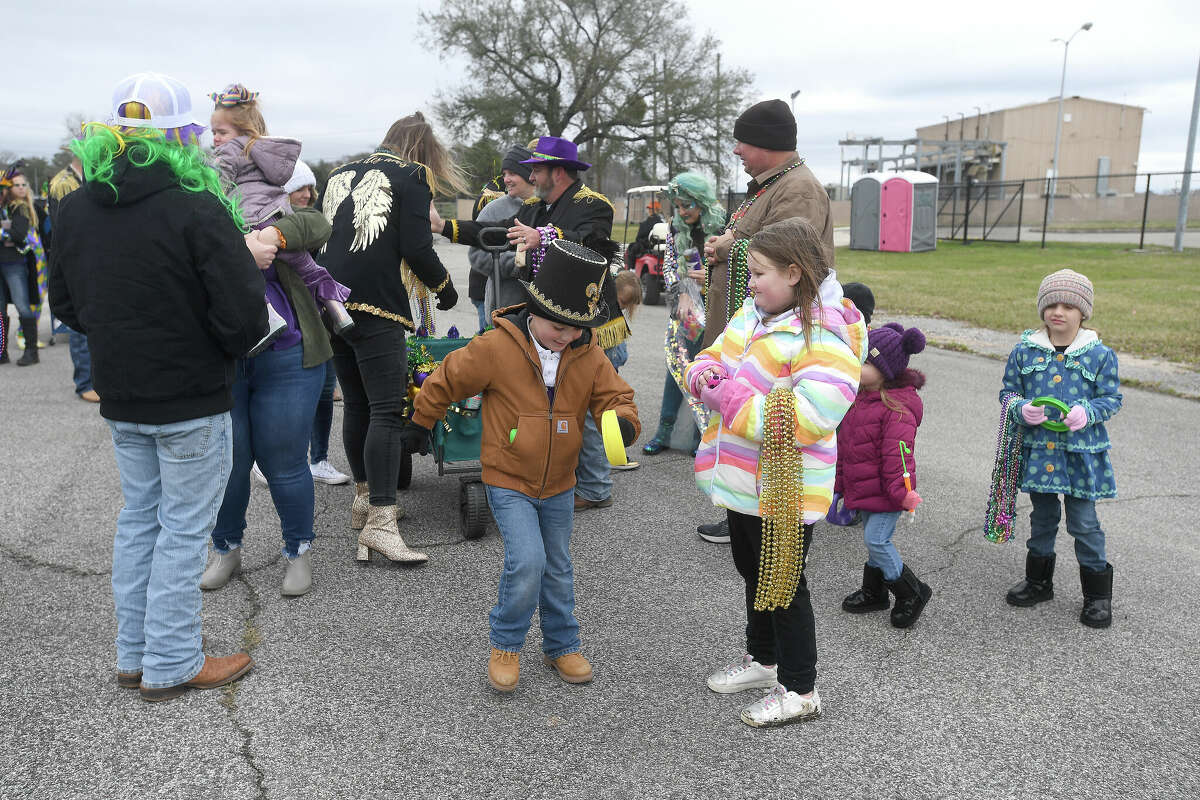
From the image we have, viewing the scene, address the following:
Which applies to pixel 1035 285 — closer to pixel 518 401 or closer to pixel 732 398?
pixel 732 398

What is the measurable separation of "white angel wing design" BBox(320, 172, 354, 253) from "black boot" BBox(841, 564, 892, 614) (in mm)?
2928

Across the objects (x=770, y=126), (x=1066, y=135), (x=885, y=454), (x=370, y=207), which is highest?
(x=1066, y=135)

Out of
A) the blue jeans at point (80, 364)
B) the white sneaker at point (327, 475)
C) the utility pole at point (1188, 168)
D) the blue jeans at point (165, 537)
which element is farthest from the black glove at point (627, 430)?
the utility pole at point (1188, 168)

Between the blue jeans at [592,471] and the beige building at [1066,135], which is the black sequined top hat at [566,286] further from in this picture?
the beige building at [1066,135]

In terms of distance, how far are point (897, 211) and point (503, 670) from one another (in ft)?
82.2

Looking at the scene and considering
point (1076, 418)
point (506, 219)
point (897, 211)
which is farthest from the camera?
point (897, 211)

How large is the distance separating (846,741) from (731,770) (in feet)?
1.42

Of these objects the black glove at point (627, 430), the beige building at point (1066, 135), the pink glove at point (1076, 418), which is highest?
the beige building at point (1066, 135)

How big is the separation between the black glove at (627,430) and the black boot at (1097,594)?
2186mm

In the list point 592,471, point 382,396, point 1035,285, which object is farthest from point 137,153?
point 1035,285

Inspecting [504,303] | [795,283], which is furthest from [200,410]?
[504,303]

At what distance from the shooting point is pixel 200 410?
2873mm

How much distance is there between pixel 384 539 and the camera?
13.8 ft

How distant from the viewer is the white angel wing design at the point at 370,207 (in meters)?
4.06
